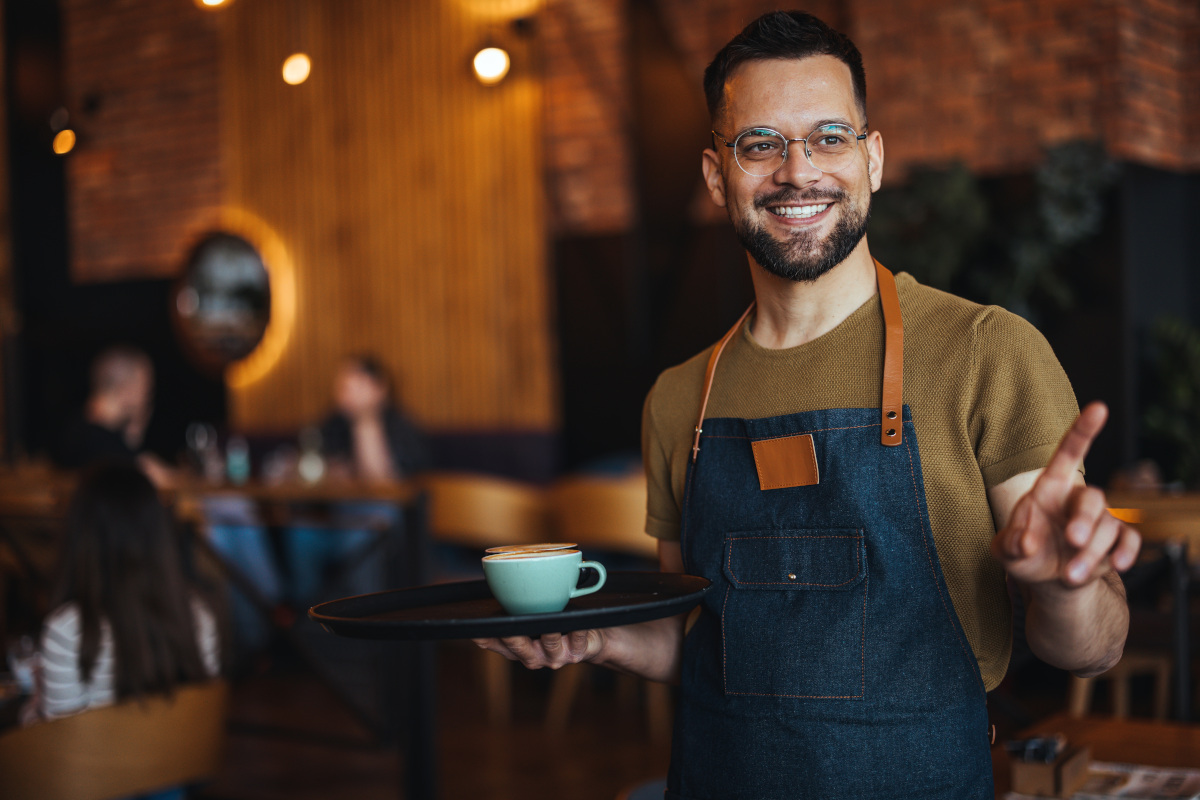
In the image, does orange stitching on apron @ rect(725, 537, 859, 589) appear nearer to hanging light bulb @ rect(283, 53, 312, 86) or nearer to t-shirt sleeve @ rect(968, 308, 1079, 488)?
t-shirt sleeve @ rect(968, 308, 1079, 488)

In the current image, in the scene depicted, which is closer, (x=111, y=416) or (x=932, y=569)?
(x=932, y=569)

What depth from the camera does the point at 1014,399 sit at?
3.97 ft

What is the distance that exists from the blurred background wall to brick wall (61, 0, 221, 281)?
2 centimetres

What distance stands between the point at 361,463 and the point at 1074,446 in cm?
505

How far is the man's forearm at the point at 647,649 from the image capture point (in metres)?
1.50

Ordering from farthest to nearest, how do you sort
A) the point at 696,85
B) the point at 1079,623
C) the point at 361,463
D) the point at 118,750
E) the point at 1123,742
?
the point at 696,85, the point at 361,463, the point at 118,750, the point at 1123,742, the point at 1079,623

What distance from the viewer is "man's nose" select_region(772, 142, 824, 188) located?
132 centimetres

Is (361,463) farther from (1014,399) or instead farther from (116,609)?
(1014,399)

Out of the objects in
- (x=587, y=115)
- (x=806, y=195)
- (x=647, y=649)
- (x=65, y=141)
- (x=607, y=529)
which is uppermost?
(x=587, y=115)

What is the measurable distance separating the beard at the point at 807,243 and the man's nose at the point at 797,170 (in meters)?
Answer: 0.01

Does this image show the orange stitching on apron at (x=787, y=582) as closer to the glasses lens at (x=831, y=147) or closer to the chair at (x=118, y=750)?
the glasses lens at (x=831, y=147)

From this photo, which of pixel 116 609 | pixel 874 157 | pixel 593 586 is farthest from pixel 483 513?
pixel 874 157

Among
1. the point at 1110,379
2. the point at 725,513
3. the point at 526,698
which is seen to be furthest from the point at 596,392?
the point at 725,513

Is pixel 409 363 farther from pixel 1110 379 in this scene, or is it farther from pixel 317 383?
pixel 1110 379
